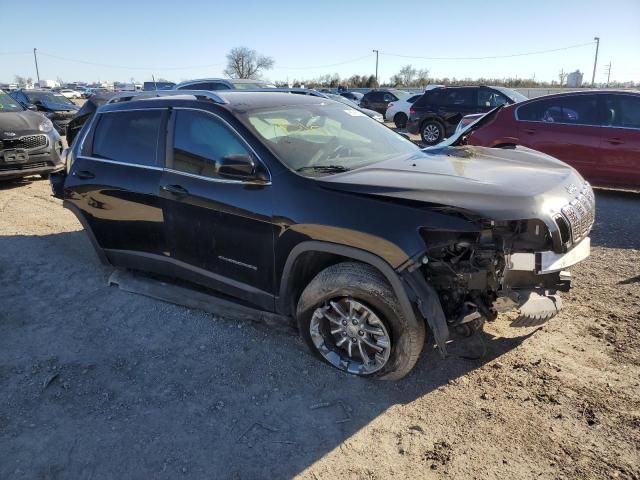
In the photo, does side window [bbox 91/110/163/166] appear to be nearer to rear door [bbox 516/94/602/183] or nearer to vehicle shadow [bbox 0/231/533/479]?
vehicle shadow [bbox 0/231/533/479]

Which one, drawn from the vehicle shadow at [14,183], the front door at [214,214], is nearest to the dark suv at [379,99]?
the vehicle shadow at [14,183]

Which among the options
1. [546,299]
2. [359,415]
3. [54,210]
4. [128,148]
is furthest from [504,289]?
[54,210]

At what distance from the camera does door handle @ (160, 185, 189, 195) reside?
3.69 meters

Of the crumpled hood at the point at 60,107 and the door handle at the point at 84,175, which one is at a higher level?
the crumpled hood at the point at 60,107

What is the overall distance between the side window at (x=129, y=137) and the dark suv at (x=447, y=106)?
1183cm

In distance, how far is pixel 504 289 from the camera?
2.83 m

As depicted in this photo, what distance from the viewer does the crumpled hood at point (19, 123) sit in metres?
8.53

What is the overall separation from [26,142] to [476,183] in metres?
8.54

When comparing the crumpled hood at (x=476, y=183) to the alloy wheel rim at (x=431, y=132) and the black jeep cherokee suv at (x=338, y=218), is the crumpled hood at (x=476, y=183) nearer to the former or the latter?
the black jeep cherokee suv at (x=338, y=218)

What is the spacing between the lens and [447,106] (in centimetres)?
1466

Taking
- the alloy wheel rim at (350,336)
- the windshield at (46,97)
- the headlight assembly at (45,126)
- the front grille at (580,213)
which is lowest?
the alloy wheel rim at (350,336)

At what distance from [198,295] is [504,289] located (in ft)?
7.87

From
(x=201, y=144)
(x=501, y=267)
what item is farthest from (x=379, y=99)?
(x=501, y=267)

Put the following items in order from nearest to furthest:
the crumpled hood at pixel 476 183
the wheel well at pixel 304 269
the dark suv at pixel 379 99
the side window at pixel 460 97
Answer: the crumpled hood at pixel 476 183 → the wheel well at pixel 304 269 → the side window at pixel 460 97 → the dark suv at pixel 379 99
